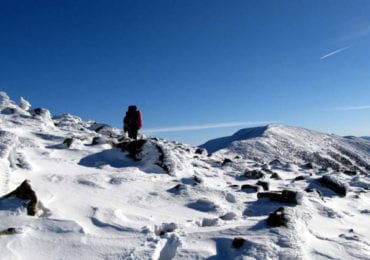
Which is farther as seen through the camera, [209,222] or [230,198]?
[230,198]

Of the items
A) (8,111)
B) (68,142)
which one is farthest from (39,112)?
(68,142)

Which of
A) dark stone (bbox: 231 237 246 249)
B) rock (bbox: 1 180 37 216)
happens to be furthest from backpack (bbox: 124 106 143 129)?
dark stone (bbox: 231 237 246 249)

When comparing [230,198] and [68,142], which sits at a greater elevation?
[68,142]

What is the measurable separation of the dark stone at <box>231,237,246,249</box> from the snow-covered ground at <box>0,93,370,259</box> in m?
0.02

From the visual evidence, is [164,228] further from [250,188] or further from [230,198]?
[250,188]

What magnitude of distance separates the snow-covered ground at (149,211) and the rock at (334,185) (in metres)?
0.20

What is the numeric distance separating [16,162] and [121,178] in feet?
12.3

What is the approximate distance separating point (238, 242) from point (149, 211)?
12.0 feet

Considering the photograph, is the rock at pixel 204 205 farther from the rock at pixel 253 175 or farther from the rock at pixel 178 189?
the rock at pixel 253 175

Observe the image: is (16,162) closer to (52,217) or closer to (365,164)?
(52,217)

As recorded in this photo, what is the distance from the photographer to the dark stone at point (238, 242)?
7.56 meters

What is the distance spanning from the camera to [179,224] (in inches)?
362

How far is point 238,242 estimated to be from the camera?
7.62 meters

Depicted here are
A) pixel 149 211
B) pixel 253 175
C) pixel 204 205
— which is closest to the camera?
pixel 149 211
